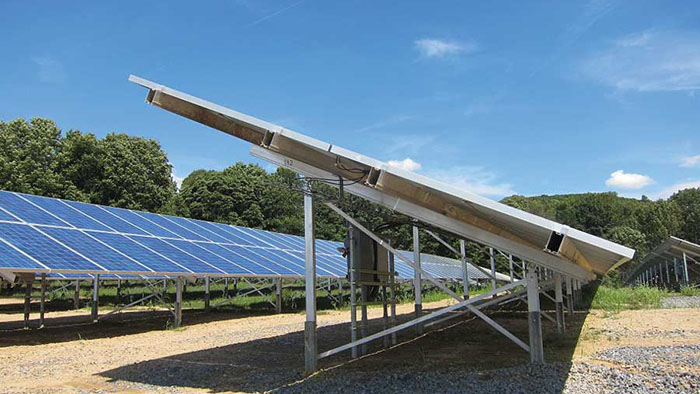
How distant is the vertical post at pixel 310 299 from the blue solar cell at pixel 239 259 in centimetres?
848

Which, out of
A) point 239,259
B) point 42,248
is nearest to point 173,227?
point 239,259

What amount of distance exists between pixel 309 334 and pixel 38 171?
33002 millimetres

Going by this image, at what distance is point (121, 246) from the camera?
13.5 meters

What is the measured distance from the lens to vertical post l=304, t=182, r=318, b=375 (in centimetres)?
741

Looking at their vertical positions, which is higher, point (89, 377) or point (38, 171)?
point (38, 171)

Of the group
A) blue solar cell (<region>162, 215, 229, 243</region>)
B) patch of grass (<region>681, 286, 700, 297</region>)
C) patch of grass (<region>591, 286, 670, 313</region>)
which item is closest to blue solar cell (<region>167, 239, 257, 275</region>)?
blue solar cell (<region>162, 215, 229, 243</region>)

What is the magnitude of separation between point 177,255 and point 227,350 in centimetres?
551

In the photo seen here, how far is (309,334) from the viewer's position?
24.3ft

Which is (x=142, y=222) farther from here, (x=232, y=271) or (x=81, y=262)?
(x=81, y=262)

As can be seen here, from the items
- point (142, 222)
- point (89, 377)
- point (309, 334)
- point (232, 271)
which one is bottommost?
point (89, 377)

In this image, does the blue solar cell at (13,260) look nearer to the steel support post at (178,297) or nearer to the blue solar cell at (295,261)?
the steel support post at (178,297)

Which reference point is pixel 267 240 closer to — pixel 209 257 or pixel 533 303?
pixel 209 257

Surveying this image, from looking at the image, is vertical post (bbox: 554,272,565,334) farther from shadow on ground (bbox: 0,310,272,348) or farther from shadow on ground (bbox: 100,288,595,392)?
shadow on ground (bbox: 0,310,272,348)

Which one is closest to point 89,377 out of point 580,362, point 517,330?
point 580,362
